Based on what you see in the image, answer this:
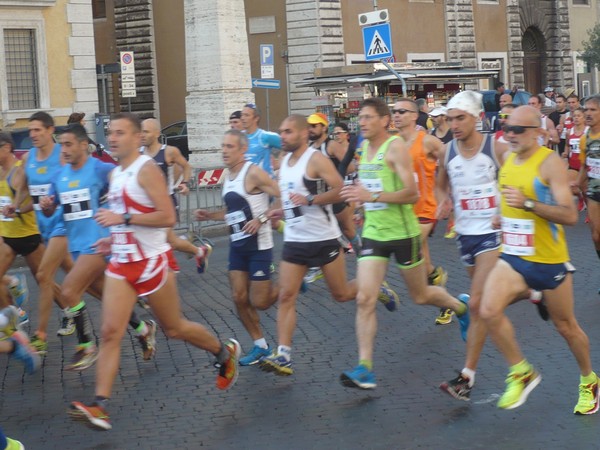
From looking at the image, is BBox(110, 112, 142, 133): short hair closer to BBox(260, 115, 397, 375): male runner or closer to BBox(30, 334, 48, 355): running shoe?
BBox(260, 115, 397, 375): male runner

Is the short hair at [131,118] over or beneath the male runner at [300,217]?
over

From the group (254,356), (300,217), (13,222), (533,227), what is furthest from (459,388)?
(13,222)

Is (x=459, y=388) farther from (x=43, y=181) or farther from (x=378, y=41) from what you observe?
(x=378, y=41)

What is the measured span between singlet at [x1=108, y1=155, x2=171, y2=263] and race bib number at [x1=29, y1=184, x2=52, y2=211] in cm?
247

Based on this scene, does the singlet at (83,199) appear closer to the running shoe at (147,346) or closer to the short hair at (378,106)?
the running shoe at (147,346)

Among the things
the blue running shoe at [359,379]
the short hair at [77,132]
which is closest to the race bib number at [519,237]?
the blue running shoe at [359,379]

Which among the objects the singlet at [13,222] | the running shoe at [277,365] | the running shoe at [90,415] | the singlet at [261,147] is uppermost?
the singlet at [261,147]

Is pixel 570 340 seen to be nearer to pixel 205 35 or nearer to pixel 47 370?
pixel 47 370

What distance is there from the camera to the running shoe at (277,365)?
8.31 m

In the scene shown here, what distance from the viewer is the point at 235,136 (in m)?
9.02

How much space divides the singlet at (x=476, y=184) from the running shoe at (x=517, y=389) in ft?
4.80

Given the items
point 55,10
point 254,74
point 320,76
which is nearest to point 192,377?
point 55,10

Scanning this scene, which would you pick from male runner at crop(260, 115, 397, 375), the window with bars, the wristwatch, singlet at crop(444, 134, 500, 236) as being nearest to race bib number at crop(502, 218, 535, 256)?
the wristwatch

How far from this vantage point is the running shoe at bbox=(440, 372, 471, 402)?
7.45 m
